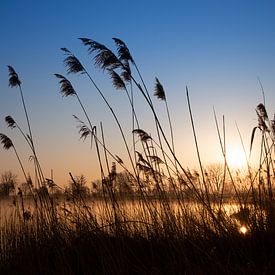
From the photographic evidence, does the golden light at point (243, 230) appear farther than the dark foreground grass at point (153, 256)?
Yes

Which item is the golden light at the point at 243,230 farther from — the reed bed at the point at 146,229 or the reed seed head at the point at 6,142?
the reed seed head at the point at 6,142

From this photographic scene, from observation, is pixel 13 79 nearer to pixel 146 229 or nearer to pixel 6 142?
pixel 6 142

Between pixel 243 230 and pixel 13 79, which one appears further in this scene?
pixel 13 79

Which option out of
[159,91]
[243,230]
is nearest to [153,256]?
[243,230]

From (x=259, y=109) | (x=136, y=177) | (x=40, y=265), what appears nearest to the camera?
(x=40, y=265)

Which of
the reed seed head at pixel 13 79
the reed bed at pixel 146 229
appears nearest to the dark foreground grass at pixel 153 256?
the reed bed at pixel 146 229

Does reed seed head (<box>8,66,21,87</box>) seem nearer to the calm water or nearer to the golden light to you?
the calm water

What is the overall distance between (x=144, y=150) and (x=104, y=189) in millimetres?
840

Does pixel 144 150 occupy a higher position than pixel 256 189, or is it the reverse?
pixel 144 150

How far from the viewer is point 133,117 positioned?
5039 mm

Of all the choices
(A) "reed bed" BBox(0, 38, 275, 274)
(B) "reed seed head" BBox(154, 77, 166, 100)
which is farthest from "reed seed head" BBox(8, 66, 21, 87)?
(B) "reed seed head" BBox(154, 77, 166, 100)

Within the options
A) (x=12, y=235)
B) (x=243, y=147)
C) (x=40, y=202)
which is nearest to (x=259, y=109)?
(x=243, y=147)

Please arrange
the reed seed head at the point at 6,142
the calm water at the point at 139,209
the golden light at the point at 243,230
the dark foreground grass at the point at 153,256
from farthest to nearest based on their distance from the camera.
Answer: the reed seed head at the point at 6,142
the calm water at the point at 139,209
the golden light at the point at 243,230
the dark foreground grass at the point at 153,256

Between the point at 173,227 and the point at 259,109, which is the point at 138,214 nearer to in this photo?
the point at 173,227
